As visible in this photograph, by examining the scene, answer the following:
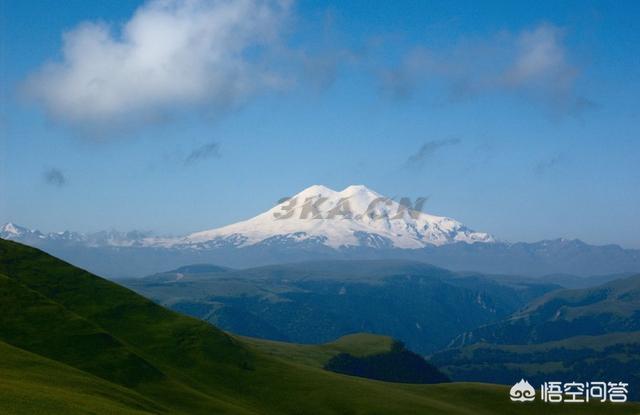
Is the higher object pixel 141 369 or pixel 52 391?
pixel 52 391

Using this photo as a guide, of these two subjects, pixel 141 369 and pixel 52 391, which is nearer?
pixel 52 391

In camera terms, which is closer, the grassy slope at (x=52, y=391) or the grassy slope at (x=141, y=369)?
the grassy slope at (x=52, y=391)

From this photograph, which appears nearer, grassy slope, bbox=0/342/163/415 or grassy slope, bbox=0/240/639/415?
grassy slope, bbox=0/342/163/415

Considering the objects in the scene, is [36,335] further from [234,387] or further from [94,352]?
[234,387]

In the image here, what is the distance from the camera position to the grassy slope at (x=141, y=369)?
88750 millimetres

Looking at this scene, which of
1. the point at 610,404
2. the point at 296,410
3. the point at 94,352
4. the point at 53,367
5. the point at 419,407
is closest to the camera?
the point at 53,367

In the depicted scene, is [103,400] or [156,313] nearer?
[103,400]

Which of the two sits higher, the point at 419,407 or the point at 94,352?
the point at 94,352

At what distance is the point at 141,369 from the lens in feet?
402

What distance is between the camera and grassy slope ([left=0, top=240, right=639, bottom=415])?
291 feet

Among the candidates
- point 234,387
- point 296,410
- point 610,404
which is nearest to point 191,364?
point 234,387

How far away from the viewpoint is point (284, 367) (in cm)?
16750

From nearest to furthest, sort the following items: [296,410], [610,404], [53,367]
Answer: [53,367], [296,410], [610,404]

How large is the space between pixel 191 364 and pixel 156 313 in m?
29.9
